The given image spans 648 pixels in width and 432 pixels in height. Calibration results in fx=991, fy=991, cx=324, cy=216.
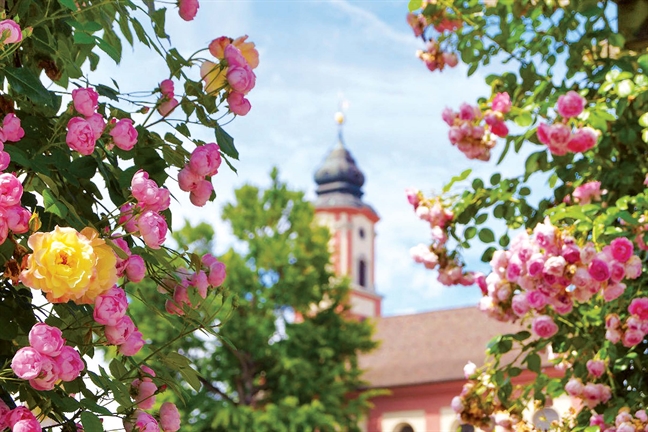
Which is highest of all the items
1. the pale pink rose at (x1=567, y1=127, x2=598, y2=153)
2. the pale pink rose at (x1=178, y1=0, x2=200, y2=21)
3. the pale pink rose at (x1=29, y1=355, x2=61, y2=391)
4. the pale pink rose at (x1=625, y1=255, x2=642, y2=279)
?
the pale pink rose at (x1=567, y1=127, x2=598, y2=153)

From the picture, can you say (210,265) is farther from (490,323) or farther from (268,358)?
(490,323)

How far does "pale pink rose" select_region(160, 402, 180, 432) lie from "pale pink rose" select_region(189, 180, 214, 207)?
430mm

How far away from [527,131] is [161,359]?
2.36 meters

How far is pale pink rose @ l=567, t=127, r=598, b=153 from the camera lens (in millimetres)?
3641

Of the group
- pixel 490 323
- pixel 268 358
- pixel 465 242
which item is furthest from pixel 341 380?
pixel 465 242

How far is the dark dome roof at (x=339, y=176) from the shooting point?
4350 cm

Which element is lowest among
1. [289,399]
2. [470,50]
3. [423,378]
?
[470,50]

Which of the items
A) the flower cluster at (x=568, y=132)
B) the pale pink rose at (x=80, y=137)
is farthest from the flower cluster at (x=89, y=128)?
the flower cluster at (x=568, y=132)

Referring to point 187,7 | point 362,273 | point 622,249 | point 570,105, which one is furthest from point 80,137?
point 362,273

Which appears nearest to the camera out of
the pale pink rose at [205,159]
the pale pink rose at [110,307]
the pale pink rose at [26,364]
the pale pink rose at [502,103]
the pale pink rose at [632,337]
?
the pale pink rose at [26,364]

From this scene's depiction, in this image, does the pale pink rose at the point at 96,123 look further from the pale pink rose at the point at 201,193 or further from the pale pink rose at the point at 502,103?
the pale pink rose at the point at 502,103

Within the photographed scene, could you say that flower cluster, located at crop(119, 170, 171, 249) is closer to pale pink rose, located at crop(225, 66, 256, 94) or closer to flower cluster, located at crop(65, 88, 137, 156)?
flower cluster, located at crop(65, 88, 137, 156)

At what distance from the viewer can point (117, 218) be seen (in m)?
1.87

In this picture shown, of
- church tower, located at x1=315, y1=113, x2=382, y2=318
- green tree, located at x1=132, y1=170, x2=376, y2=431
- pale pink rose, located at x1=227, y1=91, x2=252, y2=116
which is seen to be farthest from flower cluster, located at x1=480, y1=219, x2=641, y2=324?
church tower, located at x1=315, y1=113, x2=382, y2=318
